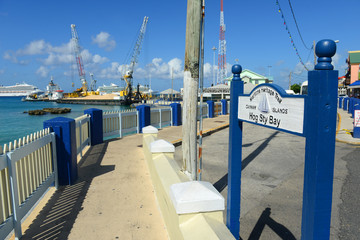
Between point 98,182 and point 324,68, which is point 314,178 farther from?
point 98,182

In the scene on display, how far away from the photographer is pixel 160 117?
50.0 ft

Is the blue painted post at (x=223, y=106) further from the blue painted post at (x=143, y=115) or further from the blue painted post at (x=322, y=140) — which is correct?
the blue painted post at (x=322, y=140)

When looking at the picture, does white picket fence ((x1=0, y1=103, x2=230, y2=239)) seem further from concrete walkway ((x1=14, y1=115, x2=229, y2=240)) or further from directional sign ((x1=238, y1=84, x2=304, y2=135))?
directional sign ((x1=238, y1=84, x2=304, y2=135))

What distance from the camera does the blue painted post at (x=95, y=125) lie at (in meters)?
10.3

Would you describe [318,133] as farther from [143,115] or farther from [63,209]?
[143,115]

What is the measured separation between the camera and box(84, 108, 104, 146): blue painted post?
1034 cm

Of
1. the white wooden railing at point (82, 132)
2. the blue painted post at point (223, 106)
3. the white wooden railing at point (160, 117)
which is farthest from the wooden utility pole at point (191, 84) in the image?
the blue painted post at point (223, 106)

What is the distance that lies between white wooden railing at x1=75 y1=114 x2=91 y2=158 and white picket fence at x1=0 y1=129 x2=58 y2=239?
8.65 ft

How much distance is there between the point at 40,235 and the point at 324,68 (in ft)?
13.7

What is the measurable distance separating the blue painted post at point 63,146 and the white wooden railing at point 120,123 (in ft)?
18.4

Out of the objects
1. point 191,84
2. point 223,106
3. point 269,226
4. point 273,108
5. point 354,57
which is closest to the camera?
point 273,108

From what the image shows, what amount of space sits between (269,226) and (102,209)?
2.88 metres

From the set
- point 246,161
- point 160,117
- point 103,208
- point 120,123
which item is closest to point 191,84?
point 103,208

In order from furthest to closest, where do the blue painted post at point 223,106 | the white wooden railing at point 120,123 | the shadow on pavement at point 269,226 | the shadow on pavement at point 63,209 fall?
the blue painted post at point 223,106, the white wooden railing at point 120,123, the shadow on pavement at point 269,226, the shadow on pavement at point 63,209
